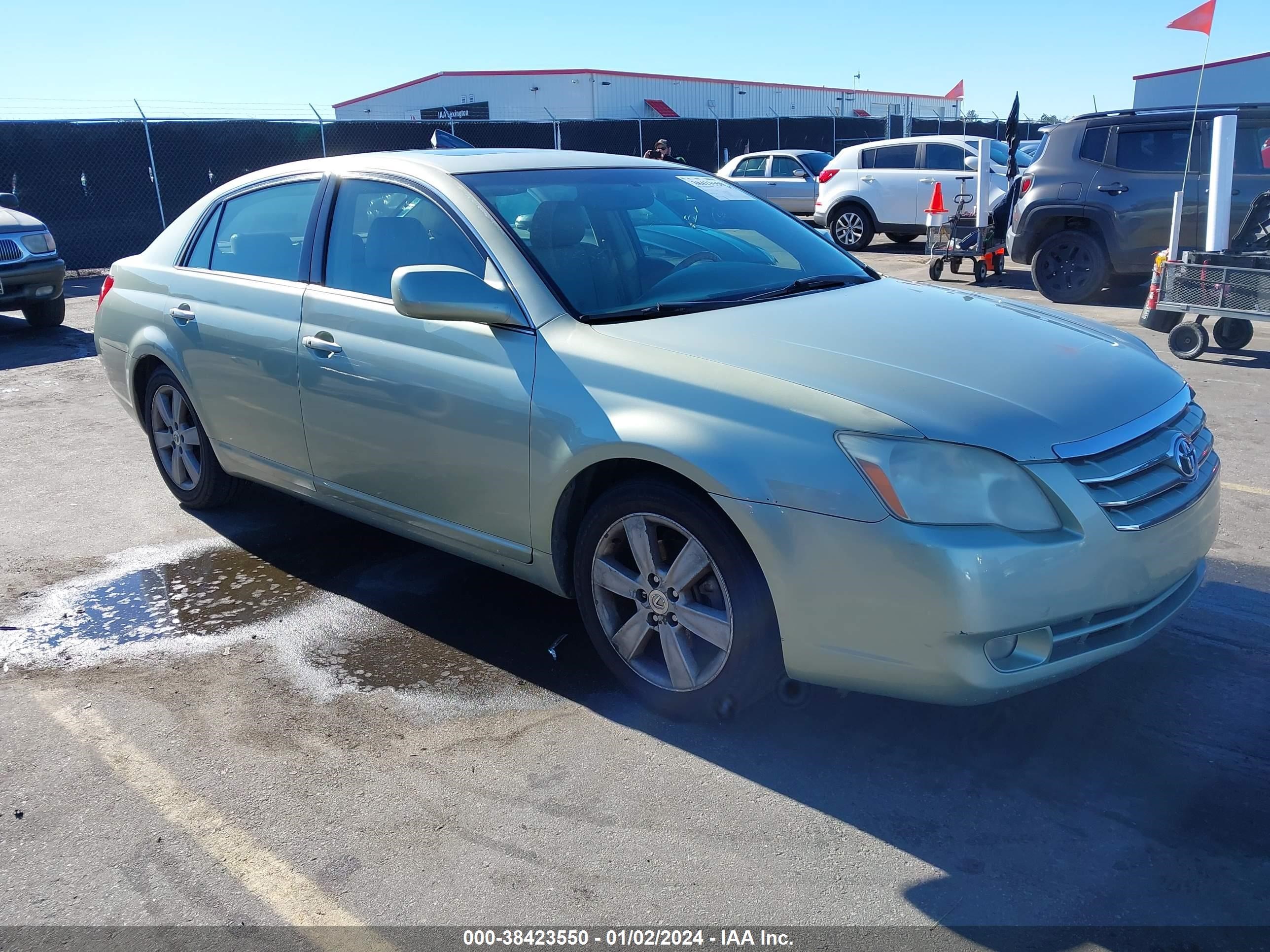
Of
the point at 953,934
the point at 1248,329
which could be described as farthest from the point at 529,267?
the point at 1248,329

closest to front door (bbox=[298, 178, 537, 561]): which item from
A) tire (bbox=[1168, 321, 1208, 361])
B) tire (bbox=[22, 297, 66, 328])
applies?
tire (bbox=[1168, 321, 1208, 361])

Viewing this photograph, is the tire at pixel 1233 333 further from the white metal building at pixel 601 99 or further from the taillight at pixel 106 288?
the white metal building at pixel 601 99

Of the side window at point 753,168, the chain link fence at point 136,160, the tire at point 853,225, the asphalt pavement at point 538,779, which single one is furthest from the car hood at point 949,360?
the chain link fence at point 136,160

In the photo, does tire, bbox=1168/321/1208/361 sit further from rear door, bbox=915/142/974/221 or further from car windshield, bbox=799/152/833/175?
car windshield, bbox=799/152/833/175

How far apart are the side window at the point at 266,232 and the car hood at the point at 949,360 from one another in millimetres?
1725

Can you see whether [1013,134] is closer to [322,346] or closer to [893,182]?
[893,182]

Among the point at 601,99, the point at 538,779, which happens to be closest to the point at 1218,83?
the point at 601,99

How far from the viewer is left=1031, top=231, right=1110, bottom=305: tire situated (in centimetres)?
1083

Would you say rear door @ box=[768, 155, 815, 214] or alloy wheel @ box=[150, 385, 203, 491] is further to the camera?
rear door @ box=[768, 155, 815, 214]

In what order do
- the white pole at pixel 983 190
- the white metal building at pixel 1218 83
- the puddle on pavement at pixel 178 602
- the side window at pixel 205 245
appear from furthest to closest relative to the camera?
the white metal building at pixel 1218 83
the white pole at pixel 983 190
the side window at pixel 205 245
the puddle on pavement at pixel 178 602

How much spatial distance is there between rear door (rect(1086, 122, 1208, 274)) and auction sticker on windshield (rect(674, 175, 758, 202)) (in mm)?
7203

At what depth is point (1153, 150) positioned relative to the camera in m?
10.5

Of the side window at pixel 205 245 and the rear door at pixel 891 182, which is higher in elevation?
the side window at pixel 205 245

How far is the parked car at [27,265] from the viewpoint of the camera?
432 inches
